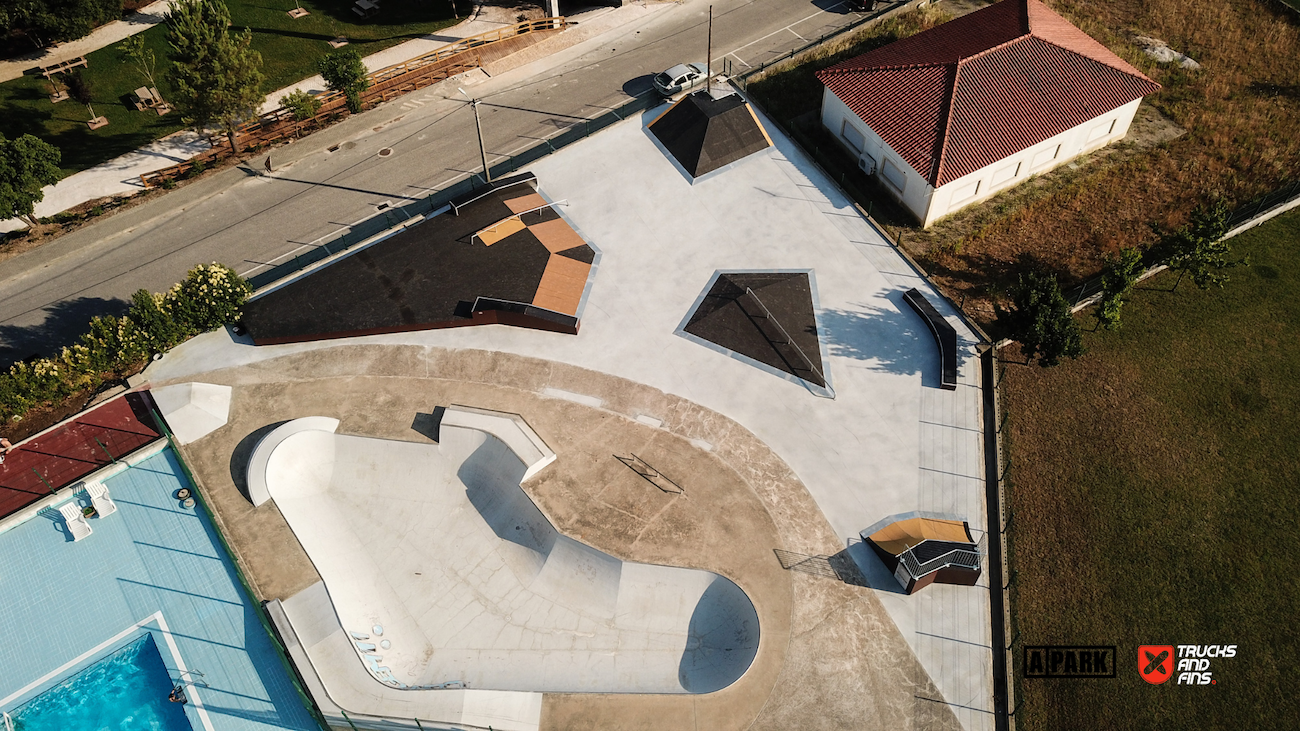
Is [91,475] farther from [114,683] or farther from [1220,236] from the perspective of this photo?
[1220,236]

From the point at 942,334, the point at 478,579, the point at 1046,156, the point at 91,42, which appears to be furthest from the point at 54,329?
the point at 1046,156

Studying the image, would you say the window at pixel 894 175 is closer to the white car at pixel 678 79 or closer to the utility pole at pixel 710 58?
the utility pole at pixel 710 58

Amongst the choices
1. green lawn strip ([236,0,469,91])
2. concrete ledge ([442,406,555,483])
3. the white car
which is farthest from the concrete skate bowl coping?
green lawn strip ([236,0,469,91])

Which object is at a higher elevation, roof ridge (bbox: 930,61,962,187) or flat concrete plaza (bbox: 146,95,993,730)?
roof ridge (bbox: 930,61,962,187)

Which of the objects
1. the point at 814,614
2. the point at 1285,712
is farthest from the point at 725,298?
the point at 1285,712

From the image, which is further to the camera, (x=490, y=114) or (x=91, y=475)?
(x=490, y=114)

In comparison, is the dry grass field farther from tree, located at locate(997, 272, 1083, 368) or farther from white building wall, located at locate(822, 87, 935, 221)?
tree, located at locate(997, 272, 1083, 368)

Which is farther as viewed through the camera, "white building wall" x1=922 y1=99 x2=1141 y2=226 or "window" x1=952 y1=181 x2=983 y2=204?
"window" x1=952 y1=181 x2=983 y2=204

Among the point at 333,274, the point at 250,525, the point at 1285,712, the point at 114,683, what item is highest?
the point at 333,274
